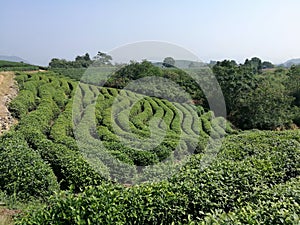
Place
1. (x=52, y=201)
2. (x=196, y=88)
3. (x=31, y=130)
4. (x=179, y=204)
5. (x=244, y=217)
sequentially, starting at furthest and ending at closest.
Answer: (x=196, y=88) < (x=31, y=130) < (x=179, y=204) < (x=52, y=201) < (x=244, y=217)

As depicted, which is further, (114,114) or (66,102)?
(66,102)

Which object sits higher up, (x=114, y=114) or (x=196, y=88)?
(x=196, y=88)

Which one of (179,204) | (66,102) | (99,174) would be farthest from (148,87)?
(179,204)

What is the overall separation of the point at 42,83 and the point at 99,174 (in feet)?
67.3

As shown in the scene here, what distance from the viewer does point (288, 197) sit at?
5.60 m

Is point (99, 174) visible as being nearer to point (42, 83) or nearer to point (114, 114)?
point (114, 114)

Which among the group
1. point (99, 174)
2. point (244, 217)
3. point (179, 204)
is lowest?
point (99, 174)

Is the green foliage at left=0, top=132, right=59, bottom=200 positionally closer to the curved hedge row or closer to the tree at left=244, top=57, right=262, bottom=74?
the curved hedge row

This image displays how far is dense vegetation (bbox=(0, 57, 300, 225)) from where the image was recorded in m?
5.22

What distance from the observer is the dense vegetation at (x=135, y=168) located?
17.1 ft

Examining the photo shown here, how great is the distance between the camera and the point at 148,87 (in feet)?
110

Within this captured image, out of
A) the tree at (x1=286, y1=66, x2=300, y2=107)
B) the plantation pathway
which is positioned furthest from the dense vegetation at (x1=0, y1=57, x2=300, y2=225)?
the tree at (x1=286, y1=66, x2=300, y2=107)

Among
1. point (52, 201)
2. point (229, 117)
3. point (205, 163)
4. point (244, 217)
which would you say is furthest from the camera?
point (229, 117)

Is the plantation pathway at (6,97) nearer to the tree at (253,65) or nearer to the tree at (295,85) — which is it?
the tree at (253,65)
